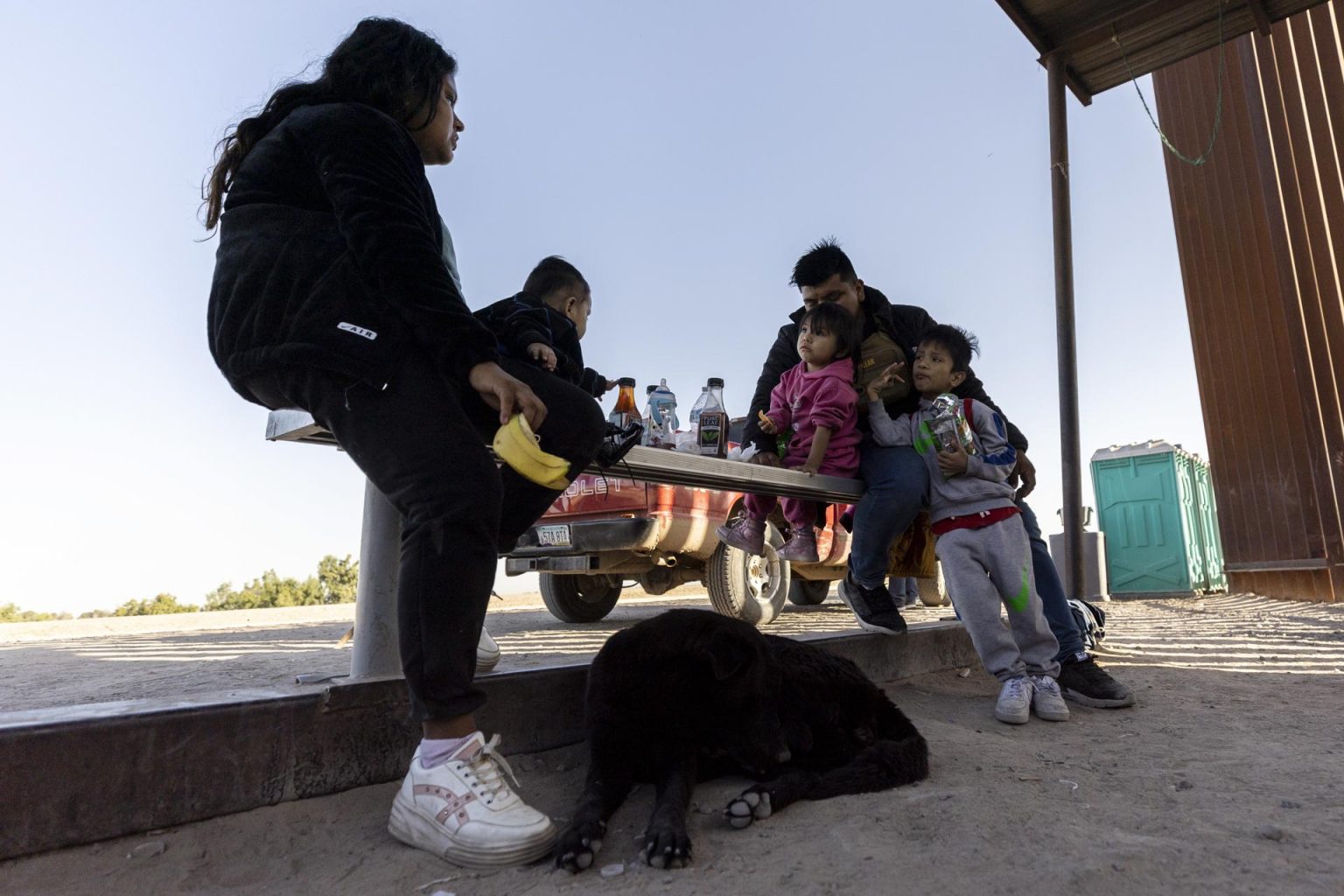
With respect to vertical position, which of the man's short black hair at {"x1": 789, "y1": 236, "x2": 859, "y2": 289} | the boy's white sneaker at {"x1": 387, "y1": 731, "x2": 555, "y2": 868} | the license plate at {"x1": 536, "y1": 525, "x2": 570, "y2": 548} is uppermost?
the man's short black hair at {"x1": 789, "y1": 236, "x2": 859, "y2": 289}

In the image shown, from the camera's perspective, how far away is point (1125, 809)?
176 centimetres

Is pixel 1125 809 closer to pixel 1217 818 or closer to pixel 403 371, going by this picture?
pixel 1217 818

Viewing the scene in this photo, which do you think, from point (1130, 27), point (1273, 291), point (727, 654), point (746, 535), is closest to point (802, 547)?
point (746, 535)

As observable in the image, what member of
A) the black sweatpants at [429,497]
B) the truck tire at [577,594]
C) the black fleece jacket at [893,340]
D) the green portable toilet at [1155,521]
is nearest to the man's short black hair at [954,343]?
the black fleece jacket at [893,340]

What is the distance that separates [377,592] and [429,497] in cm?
62

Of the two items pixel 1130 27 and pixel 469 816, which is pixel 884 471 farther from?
pixel 1130 27

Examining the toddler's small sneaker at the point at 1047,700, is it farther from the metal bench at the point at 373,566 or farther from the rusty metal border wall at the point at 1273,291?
the rusty metal border wall at the point at 1273,291

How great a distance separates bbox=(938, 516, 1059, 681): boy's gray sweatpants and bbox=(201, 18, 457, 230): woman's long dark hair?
2288 mm

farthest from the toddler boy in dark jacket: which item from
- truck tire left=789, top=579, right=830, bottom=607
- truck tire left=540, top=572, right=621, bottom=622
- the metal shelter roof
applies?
truck tire left=789, top=579, right=830, bottom=607

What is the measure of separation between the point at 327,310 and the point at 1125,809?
2014mm

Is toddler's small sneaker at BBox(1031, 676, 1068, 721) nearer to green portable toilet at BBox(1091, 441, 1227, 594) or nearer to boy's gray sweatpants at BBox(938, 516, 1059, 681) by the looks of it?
boy's gray sweatpants at BBox(938, 516, 1059, 681)

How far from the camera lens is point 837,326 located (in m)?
3.47

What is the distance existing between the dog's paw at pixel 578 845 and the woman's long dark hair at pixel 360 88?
1582 mm

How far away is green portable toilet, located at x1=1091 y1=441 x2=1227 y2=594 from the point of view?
11805mm
